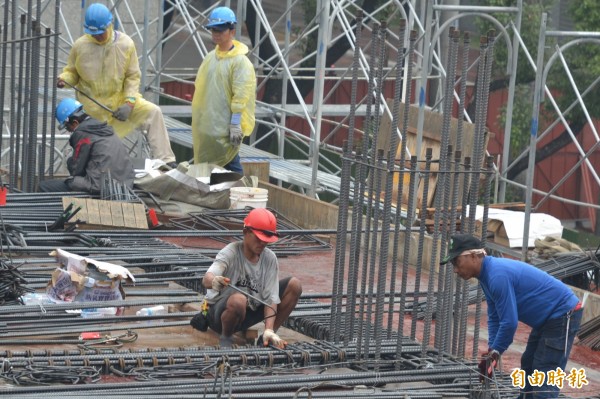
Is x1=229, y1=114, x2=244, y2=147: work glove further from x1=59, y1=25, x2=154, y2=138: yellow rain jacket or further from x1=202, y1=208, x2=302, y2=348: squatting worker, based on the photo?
x1=202, y1=208, x2=302, y2=348: squatting worker

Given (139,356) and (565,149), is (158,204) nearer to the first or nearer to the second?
(139,356)

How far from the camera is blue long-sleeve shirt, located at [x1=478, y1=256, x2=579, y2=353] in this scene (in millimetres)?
9000

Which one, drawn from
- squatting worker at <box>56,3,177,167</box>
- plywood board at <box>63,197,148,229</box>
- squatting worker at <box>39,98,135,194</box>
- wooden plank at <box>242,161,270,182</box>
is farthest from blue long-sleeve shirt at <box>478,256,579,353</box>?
wooden plank at <box>242,161,270,182</box>

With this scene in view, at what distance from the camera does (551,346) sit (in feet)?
30.8

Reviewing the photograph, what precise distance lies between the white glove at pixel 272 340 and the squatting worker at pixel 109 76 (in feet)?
19.9

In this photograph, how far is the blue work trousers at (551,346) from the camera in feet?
30.6

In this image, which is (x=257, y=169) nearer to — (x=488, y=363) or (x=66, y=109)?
(x=66, y=109)

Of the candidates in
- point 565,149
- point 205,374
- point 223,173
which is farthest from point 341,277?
point 565,149

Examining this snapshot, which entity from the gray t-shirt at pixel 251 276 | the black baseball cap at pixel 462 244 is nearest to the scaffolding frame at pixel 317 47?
the black baseball cap at pixel 462 244

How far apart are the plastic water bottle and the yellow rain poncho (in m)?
4.91

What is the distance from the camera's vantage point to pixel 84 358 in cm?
948

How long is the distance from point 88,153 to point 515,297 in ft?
20.5

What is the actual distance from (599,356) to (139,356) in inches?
154

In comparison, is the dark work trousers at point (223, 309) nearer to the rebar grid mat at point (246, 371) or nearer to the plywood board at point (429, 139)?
the rebar grid mat at point (246, 371)
